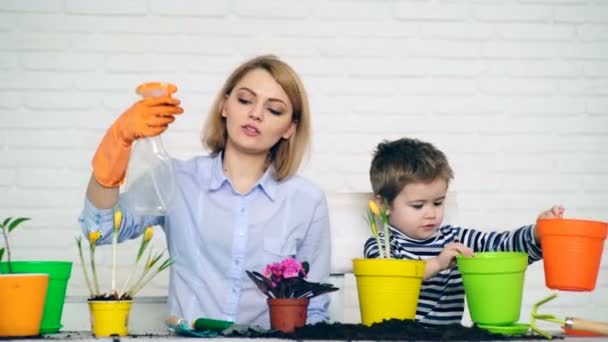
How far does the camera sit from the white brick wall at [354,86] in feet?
11.2

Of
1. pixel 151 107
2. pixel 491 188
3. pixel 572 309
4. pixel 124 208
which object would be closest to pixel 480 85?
pixel 491 188

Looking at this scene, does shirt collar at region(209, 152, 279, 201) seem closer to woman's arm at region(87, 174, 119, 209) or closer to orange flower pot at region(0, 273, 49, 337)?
woman's arm at region(87, 174, 119, 209)

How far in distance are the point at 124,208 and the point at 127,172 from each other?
254 millimetres

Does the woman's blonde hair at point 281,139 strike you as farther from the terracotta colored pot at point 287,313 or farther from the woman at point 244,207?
the terracotta colored pot at point 287,313

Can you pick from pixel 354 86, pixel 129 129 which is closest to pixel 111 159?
pixel 129 129

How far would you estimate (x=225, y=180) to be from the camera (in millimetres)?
2371

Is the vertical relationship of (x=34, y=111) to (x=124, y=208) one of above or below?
above

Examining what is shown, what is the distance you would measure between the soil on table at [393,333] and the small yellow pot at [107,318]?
0.26 m

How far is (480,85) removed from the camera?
3.58 meters

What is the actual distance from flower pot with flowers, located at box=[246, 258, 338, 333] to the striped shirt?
0.57 m

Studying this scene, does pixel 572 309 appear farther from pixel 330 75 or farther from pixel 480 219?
pixel 330 75

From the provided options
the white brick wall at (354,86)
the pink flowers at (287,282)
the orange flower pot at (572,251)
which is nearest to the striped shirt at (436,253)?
the orange flower pot at (572,251)

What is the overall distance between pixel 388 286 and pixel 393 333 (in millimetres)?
189

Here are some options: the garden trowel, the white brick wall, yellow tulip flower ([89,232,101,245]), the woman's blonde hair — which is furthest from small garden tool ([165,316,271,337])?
the white brick wall
